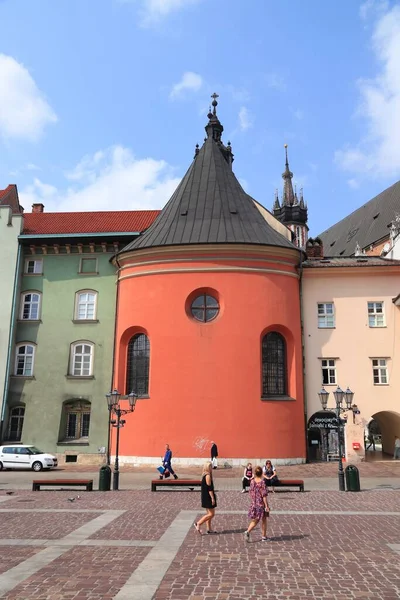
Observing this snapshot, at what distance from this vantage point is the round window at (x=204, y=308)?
25703 mm

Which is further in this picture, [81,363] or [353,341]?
[81,363]

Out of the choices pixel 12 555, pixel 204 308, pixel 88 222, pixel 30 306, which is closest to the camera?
pixel 12 555

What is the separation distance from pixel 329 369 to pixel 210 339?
6699mm

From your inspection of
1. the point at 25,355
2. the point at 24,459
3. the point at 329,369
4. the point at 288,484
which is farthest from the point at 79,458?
the point at 329,369

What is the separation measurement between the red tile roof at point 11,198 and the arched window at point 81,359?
11.0m

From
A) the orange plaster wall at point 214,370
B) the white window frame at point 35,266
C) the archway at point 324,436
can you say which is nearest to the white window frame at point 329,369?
the orange plaster wall at point 214,370

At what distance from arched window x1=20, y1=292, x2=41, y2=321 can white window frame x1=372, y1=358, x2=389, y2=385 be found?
1862cm

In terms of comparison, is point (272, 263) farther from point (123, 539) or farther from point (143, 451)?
point (123, 539)

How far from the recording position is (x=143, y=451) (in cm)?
2438

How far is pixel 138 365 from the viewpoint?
2639cm

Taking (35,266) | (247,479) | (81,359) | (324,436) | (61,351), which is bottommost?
(247,479)

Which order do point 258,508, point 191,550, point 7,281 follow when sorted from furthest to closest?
1. point 7,281
2. point 258,508
3. point 191,550

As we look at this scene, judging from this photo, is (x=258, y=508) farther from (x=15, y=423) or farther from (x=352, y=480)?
(x=15, y=423)

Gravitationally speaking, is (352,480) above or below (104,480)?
above
